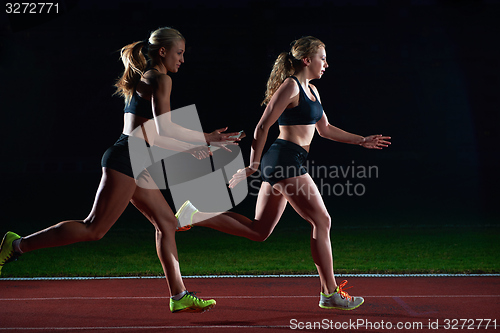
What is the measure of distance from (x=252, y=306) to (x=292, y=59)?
2245 millimetres

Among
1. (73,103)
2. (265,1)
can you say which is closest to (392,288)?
(73,103)

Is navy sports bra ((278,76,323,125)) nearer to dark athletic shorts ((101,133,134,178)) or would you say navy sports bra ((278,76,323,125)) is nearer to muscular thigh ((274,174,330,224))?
muscular thigh ((274,174,330,224))

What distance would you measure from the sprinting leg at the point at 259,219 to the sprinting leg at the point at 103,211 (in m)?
0.89

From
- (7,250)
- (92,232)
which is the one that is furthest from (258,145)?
(7,250)

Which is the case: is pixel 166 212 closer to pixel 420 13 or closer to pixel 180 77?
pixel 180 77

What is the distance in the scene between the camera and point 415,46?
49.2 metres

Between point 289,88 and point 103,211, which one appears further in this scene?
point 289,88

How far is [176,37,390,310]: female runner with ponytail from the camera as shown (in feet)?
14.9

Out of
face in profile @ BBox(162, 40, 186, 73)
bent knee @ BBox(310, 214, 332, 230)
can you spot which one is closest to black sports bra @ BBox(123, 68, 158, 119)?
face in profile @ BBox(162, 40, 186, 73)

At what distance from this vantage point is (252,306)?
5.24 m

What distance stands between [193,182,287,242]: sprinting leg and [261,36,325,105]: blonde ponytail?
87 cm

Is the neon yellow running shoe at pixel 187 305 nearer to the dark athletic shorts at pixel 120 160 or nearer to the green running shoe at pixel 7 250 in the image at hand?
the dark athletic shorts at pixel 120 160

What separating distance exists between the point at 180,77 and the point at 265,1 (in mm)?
11672

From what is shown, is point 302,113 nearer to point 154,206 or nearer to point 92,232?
point 154,206
